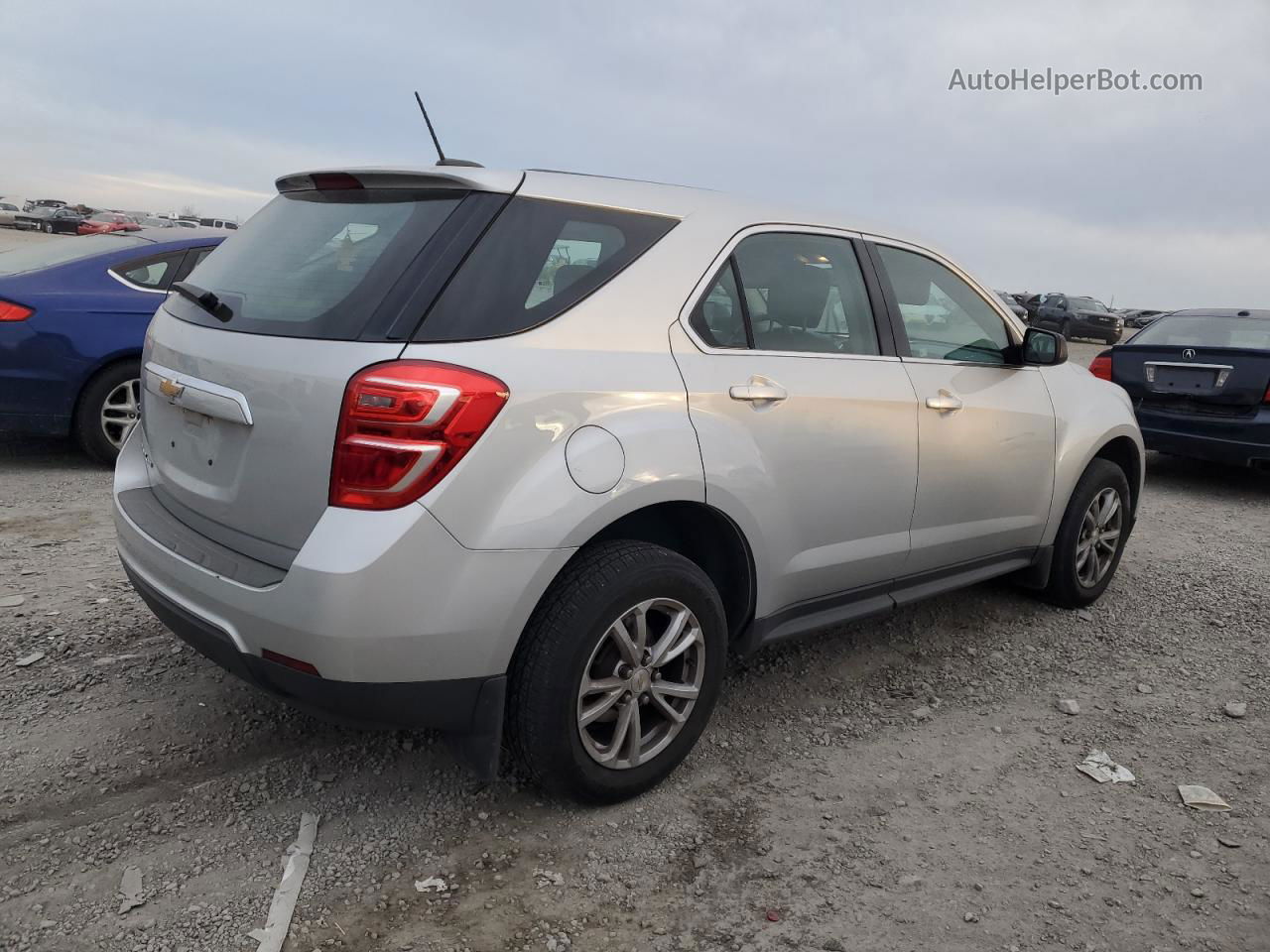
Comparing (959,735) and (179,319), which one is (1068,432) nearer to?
(959,735)

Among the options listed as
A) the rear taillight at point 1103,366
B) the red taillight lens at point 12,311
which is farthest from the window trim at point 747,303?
the rear taillight at point 1103,366

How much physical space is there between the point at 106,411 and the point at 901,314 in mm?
4796

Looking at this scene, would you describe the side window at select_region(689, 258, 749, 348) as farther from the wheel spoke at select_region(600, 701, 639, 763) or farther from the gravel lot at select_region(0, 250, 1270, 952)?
the gravel lot at select_region(0, 250, 1270, 952)

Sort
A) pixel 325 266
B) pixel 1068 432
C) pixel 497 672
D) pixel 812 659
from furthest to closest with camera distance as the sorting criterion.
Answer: pixel 1068 432 < pixel 812 659 < pixel 325 266 < pixel 497 672

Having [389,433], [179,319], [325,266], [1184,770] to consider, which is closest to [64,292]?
[179,319]

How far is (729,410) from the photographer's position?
285cm

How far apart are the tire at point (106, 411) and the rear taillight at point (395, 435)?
13.9 ft

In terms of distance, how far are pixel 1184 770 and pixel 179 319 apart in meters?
3.50

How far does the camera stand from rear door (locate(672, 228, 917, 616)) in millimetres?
2865

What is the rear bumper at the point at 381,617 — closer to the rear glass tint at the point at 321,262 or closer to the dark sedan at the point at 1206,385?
the rear glass tint at the point at 321,262

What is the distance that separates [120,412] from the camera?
600cm

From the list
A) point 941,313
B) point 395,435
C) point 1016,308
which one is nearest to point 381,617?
point 395,435

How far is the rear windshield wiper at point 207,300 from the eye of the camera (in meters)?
2.71

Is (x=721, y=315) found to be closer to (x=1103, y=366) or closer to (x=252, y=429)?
(x=252, y=429)
